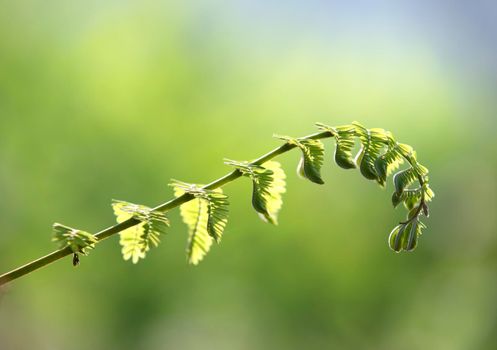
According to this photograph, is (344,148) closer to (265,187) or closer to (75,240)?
(265,187)

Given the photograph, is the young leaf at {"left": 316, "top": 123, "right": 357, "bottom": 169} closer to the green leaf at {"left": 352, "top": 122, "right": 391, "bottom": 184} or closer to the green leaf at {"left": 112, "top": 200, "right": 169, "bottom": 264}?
the green leaf at {"left": 352, "top": 122, "right": 391, "bottom": 184}

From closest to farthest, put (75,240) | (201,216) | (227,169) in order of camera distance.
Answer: (75,240) < (201,216) < (227,169)

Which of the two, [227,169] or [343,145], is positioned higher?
[343,145]

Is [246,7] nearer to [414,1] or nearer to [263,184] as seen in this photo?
[414,1]

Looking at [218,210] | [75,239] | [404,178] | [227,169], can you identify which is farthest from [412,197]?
[227,169]

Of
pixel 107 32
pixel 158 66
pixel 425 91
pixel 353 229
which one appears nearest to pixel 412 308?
pixel 353 229

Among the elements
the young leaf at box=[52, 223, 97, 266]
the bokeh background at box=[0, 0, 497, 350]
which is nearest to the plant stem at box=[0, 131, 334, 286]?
the young leaf at box=[52, 223, 97, 266]
